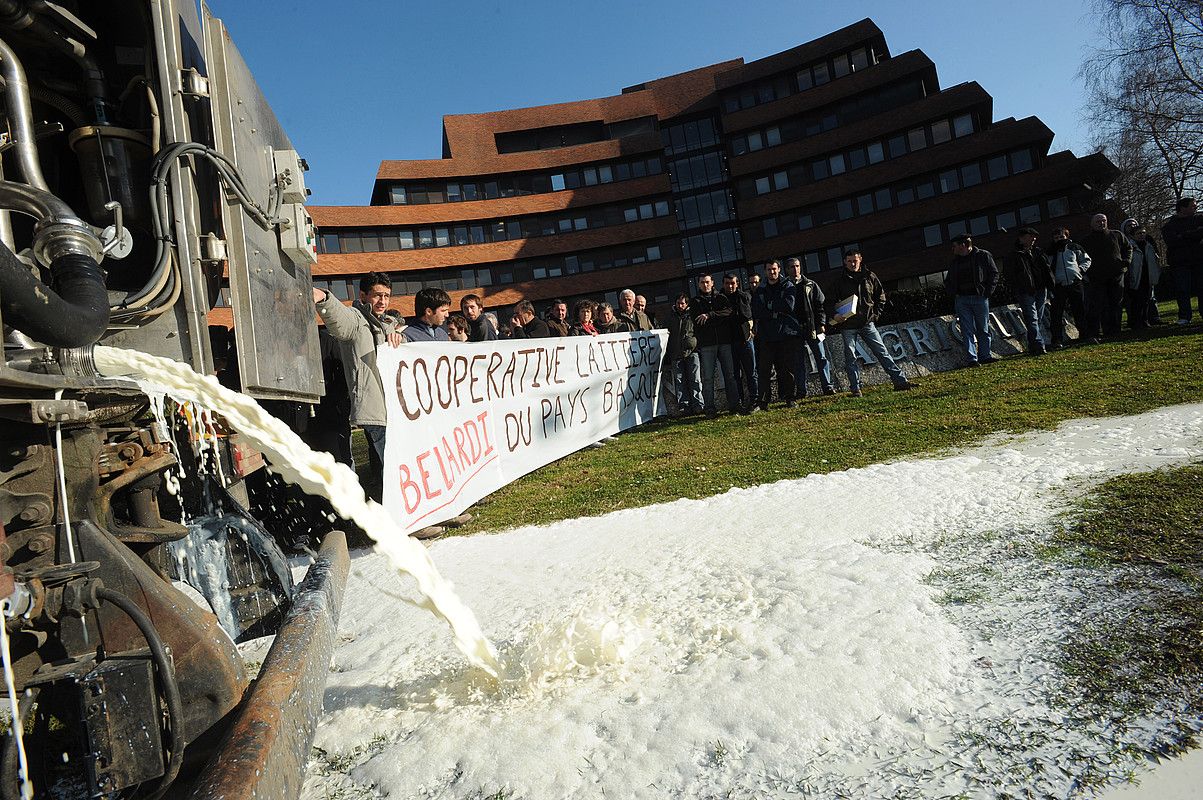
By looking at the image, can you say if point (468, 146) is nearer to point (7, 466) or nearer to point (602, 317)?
point (602, 317)

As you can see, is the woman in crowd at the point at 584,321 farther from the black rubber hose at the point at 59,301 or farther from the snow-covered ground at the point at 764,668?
the black rubber hose at the point at 59,301

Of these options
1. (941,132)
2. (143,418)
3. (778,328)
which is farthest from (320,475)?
(941,132)

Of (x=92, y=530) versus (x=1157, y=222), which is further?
(x=1157, y=222)

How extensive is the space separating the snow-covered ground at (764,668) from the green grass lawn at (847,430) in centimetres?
141

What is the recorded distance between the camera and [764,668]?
2.34m

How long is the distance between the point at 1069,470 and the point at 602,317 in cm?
723

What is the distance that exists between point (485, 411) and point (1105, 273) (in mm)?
10557

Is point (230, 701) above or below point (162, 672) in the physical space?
below

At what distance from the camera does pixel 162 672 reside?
1.76 m

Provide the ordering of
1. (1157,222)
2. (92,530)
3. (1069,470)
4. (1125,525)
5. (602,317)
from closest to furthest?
(92,530) → (1125,525) → (1069,470) → (602,317) → (1157,222)

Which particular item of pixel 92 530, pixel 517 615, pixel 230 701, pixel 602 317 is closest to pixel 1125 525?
pixel 517 615

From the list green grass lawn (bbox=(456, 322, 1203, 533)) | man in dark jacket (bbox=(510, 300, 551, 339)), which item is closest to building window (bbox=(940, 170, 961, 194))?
green grass lawn (bbox=(456, 322, 1203, 533))

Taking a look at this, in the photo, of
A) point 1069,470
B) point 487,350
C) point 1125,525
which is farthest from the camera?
point 487,350

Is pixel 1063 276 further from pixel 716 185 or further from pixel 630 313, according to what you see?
pixel 716 185
